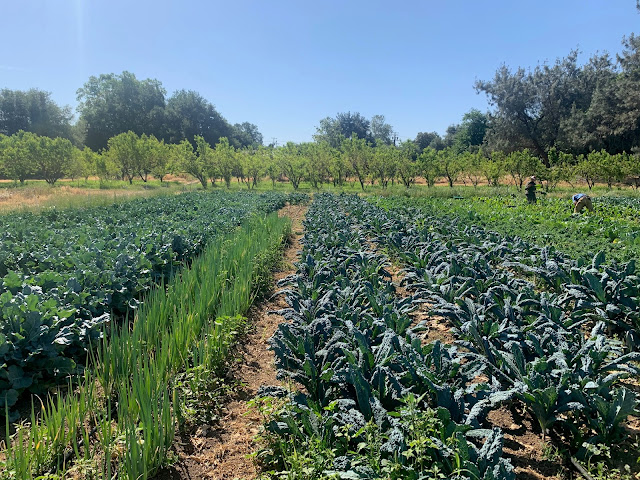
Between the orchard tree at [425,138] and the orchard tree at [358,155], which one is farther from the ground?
the orchard tree at [425,138]

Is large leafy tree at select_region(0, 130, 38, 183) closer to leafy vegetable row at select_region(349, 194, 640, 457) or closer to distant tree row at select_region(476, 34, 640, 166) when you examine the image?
leafy vegetable row at select_region(349, 194, 640, 457)

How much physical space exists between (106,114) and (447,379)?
223 ft

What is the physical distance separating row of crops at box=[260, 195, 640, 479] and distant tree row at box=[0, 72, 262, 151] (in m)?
62.4

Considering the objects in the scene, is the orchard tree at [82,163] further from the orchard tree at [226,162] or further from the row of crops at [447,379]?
the row of crops at [447,379]

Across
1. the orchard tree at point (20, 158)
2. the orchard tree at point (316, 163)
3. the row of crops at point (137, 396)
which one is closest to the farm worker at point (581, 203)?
the row of crops at point (137, 396)

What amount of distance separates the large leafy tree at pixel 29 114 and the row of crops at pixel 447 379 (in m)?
68.0

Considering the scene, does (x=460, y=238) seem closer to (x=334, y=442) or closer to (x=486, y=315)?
(x=486, y=315)

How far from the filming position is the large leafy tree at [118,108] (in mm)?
57812

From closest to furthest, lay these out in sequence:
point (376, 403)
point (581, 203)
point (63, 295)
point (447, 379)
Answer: point (376, 403) → point (447, 379) → point (63, 295) → point (581, 203)

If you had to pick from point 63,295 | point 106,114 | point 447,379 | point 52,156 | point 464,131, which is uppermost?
point 106,114

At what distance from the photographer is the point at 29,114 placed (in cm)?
5688

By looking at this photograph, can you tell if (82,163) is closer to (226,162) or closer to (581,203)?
(226,162)

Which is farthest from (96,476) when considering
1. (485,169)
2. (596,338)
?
(485,169)

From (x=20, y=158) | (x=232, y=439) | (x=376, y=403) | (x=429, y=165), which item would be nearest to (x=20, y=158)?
(x=20, y=158)
